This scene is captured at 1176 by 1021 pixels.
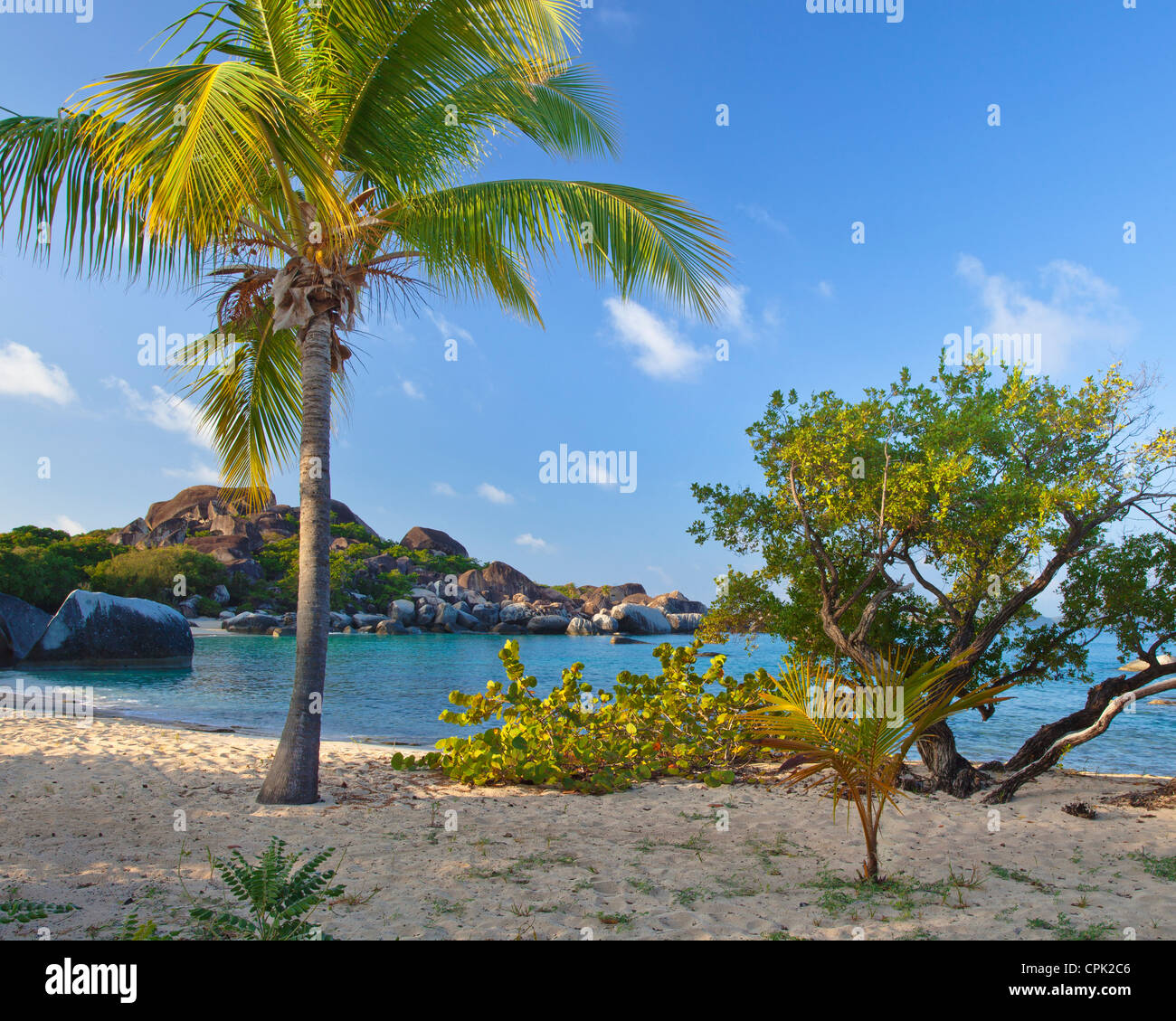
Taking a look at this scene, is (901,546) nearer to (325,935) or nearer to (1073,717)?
(1073,717)

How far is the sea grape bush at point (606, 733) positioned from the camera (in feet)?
28.6

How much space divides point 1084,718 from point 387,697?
59.3ft

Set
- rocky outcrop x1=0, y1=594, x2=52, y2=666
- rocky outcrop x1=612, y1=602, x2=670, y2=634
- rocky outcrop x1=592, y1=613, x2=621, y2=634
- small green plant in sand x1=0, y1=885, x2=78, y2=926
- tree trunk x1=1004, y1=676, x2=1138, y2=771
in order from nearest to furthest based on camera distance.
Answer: small green plant in sand x1=0, y1=885, x2=78, y2=926 → tree trunk x1=1004, y1=676, x2=1138, y2=771 → rocky outcrop x1=0, y1=594, x2=52, y2=666 → rocky outcrop x1=592, y1=613, x2=621, y2=634 → rocky outcrop x1=612, y1=602, x2=670, y2=634

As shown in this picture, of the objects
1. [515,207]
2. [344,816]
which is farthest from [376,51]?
[344,816]

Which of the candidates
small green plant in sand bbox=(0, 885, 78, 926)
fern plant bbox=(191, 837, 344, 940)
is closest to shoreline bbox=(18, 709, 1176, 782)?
small green plant in sand bbox=(0, 885, 78, 926)

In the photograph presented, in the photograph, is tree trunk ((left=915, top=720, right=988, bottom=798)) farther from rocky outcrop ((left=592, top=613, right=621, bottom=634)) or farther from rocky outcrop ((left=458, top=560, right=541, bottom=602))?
rocky outcrop ((left=458, top=560, right=541, bottom=602))

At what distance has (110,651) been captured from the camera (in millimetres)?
24219

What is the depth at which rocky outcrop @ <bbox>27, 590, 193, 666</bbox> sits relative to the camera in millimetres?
22828

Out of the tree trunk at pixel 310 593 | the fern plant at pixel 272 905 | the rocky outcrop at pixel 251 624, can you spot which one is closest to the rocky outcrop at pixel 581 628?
the rocky outcrop at pixel 251 624

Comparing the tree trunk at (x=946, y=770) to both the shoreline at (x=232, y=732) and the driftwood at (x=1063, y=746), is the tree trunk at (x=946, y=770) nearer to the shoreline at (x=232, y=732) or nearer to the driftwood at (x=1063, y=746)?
the driftwood at (x=1063, y=746)

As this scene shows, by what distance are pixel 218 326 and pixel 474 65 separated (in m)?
4.64

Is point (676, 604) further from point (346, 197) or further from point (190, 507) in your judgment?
point (346, 197)

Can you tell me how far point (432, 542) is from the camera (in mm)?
84812

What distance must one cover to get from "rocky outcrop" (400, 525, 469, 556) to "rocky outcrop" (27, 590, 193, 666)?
2220 inches
